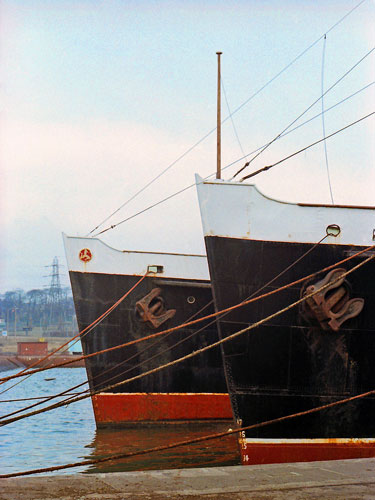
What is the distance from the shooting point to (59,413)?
2472 centimetres

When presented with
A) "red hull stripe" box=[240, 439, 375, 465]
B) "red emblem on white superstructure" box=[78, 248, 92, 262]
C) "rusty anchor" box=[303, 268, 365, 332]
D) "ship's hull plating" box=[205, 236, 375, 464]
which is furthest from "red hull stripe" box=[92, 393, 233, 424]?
"rusty anchor" box=[303, 268, 365, 332]

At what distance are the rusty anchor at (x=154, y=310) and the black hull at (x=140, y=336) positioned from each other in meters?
0.12

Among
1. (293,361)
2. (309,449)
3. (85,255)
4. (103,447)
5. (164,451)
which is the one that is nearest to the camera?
(309,449)

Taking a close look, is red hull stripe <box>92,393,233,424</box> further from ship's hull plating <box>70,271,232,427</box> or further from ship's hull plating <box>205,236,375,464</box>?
ship's hull plating <box>205,236,375,464</box>

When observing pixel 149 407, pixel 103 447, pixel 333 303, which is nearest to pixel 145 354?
pixel 149 407

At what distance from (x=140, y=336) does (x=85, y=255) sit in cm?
229

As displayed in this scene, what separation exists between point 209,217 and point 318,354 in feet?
8.31

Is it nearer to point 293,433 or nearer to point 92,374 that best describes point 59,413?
point 92,374

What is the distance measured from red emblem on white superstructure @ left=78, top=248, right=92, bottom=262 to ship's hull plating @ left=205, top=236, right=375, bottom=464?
6.52 metres

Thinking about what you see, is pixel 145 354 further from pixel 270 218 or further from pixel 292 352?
pixel 270 218

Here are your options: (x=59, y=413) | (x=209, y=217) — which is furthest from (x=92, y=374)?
(x=59, y=413)

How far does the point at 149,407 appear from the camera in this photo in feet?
52.4

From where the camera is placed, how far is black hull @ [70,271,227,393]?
52.0 feet

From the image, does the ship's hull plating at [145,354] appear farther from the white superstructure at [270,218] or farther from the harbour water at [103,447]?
the white superstructure at [270,218]
